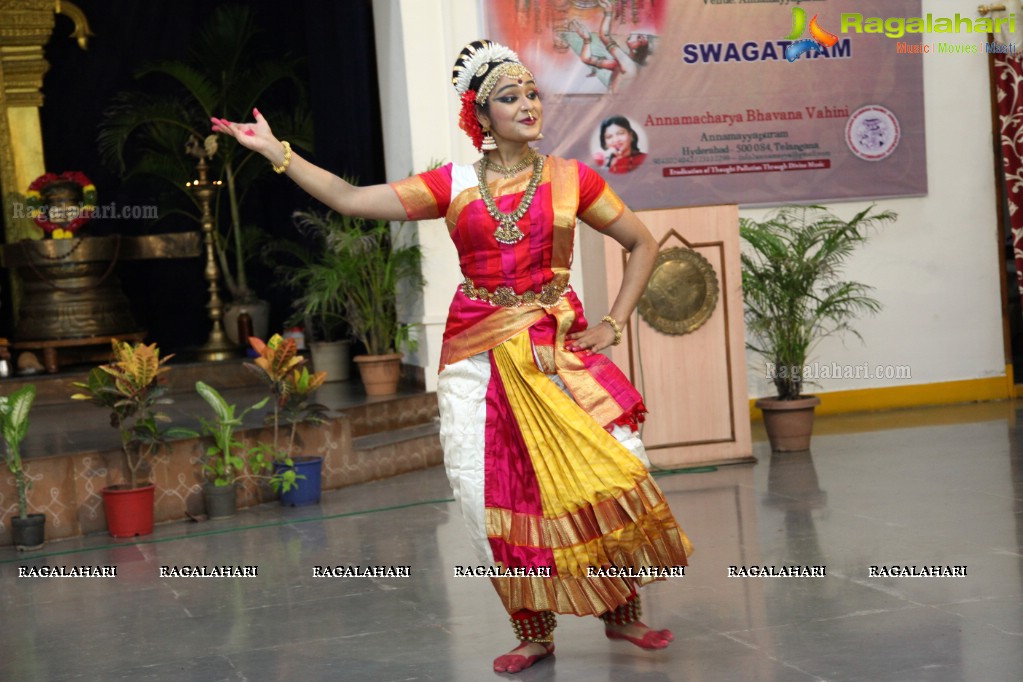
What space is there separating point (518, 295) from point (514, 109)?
0.45m

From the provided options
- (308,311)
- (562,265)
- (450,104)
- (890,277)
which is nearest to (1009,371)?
(890,277)

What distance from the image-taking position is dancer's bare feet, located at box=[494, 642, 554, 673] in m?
3.13

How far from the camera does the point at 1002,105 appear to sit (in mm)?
7332

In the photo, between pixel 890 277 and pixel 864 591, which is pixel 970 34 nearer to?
pixel 890 277

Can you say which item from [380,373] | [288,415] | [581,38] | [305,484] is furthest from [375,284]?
[581,38]

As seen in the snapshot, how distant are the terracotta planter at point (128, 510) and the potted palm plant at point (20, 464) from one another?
0.26 meters

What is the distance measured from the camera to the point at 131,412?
5133 mm

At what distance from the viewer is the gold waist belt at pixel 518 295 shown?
3125 mm

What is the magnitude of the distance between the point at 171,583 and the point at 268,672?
1.20 m

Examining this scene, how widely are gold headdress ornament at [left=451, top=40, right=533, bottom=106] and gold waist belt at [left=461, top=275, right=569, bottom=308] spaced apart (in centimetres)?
45

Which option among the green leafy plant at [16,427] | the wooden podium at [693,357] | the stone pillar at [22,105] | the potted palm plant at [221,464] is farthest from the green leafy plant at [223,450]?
the stone pillar at [22,105]

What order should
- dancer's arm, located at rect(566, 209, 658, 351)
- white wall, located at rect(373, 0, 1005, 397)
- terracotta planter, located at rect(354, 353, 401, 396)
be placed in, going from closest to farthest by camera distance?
1. dancer's arm, located at rect(566, 209, 658, 351)
2. terracotta planter, located at rect(354, 353, 401, 396)
3. white wall, located at rect(373, 0, 1005, 397)

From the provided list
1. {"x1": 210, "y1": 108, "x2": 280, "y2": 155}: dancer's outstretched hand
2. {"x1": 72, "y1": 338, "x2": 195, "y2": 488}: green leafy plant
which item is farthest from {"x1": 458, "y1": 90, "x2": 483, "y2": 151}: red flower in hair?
{"x1": 72, "y1": 338, "x2": 195, "y2": 488}: green leafy plant

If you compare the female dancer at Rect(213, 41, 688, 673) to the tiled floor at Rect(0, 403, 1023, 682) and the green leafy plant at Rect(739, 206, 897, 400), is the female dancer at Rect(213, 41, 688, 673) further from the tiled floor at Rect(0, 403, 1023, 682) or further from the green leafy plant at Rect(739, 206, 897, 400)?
the green leafy plant at Rect(739, 206, 897, 400)
